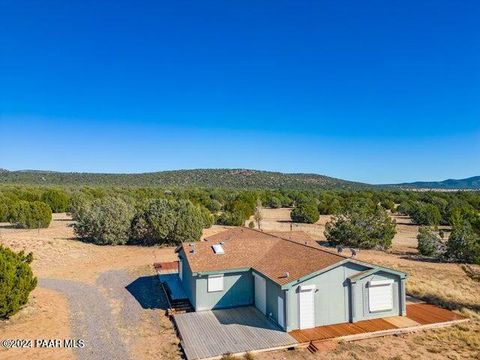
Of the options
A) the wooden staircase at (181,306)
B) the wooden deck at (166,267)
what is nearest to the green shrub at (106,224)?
the wooden deck at (166,267)

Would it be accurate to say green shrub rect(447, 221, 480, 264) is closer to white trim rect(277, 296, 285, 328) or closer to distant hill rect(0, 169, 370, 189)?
white trim rect(277, 296, 285, 328)

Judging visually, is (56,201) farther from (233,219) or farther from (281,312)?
(281,312)

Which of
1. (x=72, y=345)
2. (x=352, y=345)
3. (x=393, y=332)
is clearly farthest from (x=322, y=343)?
(x=72, y=345)

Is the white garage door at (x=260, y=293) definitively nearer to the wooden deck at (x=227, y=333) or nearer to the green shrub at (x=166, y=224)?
the wooden deck at (x=227, y=333)

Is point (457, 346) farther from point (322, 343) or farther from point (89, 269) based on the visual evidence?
point (89, 269)

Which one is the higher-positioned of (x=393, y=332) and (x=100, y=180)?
(x=100, y=180)

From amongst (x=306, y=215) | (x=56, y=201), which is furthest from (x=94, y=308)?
(x=56, y=201)
